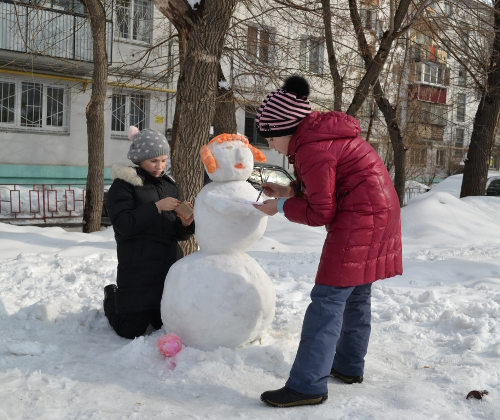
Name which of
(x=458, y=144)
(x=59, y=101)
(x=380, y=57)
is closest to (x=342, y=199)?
(x=380, y=57)

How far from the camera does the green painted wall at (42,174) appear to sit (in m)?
15.2

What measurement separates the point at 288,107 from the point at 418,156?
22547 mm

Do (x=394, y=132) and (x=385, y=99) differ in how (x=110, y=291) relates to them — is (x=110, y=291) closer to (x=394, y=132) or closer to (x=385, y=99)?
(x=385, y=99)

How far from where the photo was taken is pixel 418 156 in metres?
23.8

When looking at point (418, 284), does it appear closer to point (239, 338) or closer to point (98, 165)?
point (239, 338)

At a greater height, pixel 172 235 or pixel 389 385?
pixel 172 235

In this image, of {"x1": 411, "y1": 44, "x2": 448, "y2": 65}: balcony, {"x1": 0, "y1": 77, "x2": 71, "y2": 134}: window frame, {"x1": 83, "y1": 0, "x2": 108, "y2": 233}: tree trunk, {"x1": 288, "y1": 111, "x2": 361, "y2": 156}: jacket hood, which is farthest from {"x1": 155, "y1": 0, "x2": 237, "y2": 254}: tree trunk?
{"x1": 0, "y1": 77, "x2": 71, "y2": 134}: window frame

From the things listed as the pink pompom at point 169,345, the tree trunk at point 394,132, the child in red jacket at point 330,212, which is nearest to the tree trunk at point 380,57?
the tree trunk at point 394,132

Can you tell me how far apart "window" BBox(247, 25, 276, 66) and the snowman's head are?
274 inches

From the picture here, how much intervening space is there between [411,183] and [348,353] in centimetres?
2185

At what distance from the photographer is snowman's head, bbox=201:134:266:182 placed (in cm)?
305

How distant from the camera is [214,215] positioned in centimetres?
302

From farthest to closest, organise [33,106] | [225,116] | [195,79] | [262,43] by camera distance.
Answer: [33,106] → [262,43] → [225,116] → [195,79]

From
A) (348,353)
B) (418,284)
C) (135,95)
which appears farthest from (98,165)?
(135,95)
